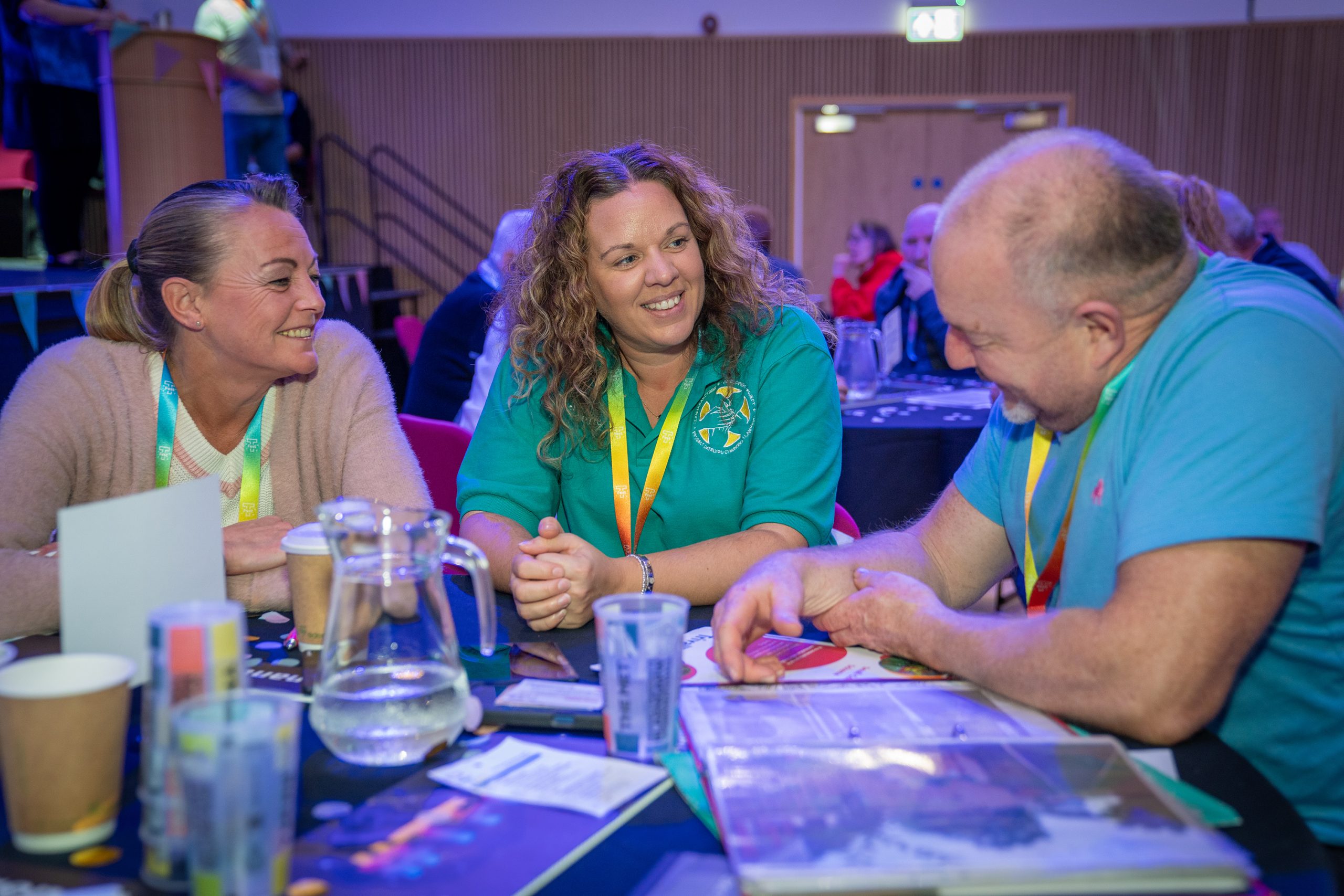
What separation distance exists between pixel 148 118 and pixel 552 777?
5.12 m

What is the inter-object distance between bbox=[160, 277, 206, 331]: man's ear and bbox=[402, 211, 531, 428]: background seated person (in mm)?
1983

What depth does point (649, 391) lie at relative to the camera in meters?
2.05

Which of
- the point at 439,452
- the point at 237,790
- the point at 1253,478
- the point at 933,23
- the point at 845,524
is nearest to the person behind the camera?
the point at 237,790

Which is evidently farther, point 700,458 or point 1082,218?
point 700,458

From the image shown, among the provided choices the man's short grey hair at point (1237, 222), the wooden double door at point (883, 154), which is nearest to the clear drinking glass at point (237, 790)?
the man's short grey hair at point (1237, 222)

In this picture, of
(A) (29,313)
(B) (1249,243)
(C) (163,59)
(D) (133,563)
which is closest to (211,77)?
(C) (163,59)

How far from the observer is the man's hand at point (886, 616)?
1273 millimetres

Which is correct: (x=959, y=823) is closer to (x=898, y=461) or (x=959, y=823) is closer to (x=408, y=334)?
(x=898, y=461)

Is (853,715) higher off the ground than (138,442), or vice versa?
(138,442)

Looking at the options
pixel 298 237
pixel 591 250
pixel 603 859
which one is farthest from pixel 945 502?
pixel 298 237

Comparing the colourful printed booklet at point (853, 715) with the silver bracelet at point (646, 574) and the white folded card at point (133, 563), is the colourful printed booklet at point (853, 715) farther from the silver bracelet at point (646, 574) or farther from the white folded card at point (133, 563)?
the white folded card at point (133, 563)

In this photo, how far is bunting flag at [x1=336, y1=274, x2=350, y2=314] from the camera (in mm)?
7332

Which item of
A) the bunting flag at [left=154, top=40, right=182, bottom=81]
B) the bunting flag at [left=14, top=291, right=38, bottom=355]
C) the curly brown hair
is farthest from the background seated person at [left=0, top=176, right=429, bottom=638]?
the bunting flag at [left=154, top=40, right=182, bottom=81]

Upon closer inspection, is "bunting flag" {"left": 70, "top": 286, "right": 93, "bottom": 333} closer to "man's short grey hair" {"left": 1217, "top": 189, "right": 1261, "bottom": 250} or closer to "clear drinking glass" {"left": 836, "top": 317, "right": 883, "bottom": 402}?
"clear drinking glass" {"left": 836, "top": 317, "right": 883, "bottom": 402}
